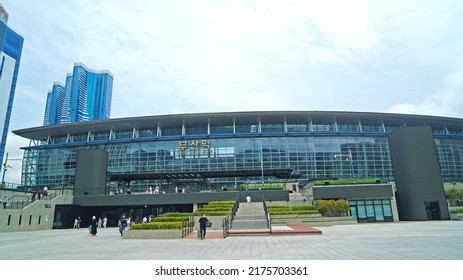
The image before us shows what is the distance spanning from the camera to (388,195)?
111 feet

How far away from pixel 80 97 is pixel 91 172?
11775 centimetres

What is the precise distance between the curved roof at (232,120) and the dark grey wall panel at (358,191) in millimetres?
21810

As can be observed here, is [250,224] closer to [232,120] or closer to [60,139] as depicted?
[232,120]

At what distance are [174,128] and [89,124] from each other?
15.6 metres

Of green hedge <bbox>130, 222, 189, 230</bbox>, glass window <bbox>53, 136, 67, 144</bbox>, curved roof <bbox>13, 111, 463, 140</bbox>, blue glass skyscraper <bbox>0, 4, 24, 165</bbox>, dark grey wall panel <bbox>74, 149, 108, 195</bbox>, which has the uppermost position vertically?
blue glass skyscraper <bbox>0, 4, 24, 165</bbox>

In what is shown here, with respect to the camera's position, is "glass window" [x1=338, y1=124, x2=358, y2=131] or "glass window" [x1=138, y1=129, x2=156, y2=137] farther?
"glass window" [x1=138, y1=129, x2=156, y2=137]

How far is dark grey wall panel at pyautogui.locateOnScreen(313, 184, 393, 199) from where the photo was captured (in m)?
33.8

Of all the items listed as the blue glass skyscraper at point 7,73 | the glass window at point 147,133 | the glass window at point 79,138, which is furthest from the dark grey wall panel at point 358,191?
the blue glass skyscraper at point 7,73

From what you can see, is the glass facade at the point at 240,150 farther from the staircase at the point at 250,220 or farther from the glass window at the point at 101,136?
the staircase at the point at 250,220

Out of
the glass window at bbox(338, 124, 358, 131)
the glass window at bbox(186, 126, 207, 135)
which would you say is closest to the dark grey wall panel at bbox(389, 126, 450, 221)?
the glass window at bbox(338, 124, 358, 131)

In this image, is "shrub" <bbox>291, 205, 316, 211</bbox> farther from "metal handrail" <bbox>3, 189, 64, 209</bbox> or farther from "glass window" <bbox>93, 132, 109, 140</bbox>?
"glass window" <bbox>93, 132, 109, 140</bbox>

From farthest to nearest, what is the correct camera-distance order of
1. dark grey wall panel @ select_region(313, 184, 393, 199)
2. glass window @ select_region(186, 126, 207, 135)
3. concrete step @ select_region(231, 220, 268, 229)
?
1. glass window @ select_region(186, 126, 207, 135)
2. dark grey wall panel @ select_region(313, 184, 393, 199)
3. concrete step @ select_region(231, 220, 268, 229)

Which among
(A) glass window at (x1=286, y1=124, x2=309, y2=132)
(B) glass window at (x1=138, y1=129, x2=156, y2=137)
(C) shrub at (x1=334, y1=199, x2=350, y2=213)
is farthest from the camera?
(B) glass window at (x1=138, y1=129, x2=156, y2=137)

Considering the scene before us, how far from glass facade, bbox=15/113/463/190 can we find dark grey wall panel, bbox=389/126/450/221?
18476mm
